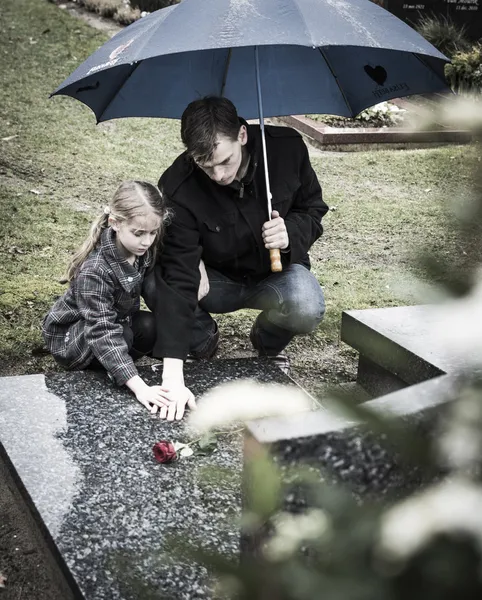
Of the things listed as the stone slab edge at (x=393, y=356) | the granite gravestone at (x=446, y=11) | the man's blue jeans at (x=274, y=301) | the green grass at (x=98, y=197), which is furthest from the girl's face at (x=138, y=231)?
the granite gravestone at (x=446, y=11)

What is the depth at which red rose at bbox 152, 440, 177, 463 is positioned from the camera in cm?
258

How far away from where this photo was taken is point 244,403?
3.12m

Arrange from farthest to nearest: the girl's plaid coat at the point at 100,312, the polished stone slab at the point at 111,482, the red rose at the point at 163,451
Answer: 1. the girl's plaid coat at the point at 100,312
2. the red rose at the point at 163,451
3. the polished stone slab at the point at 111,482

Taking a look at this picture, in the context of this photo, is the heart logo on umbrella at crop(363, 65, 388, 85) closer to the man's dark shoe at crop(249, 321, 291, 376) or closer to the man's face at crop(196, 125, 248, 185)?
the man's face at crop(196, 125, 248, 185)

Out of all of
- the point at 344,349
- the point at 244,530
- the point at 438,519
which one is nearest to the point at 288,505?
the point at 438,519

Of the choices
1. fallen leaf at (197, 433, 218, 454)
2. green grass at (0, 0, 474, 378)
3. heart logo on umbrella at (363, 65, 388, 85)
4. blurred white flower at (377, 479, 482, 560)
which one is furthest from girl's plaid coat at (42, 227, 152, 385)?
blurred white flower at (377, 479, 482, 560)

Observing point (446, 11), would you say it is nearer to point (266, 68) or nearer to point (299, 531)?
point (266, 68)

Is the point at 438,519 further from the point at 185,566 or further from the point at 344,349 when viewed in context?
the point at 344,349

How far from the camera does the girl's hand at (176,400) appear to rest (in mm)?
2936

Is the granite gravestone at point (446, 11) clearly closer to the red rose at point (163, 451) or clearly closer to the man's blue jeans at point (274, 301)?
the man's blue jeans at point (274, 301)

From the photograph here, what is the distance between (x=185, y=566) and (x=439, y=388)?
36.4 inches

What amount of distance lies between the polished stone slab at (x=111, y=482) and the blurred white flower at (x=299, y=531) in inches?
36.0

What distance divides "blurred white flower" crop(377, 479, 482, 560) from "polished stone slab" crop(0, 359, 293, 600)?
3.73ft

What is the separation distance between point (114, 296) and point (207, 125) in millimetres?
728
